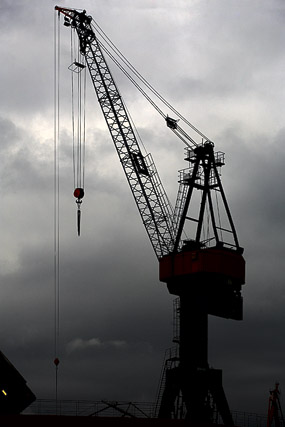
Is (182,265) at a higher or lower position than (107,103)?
lower

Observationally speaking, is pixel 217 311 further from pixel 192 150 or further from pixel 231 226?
pixel 192 150

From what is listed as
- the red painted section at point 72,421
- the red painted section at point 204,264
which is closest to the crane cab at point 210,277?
the red painted section at point 204,264

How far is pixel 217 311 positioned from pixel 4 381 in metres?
37.6

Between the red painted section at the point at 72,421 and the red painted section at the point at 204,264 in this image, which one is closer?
the red painted section at the point at 72,421

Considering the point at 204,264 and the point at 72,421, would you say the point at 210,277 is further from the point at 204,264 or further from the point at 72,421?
the point at 72,421

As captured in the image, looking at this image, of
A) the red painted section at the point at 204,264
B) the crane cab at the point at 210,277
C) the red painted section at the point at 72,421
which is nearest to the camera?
the red painted section at the point at 72,421

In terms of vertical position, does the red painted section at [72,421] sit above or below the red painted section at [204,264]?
below

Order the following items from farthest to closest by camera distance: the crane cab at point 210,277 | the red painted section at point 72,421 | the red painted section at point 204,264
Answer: the crane cab at point 210,277
the red painted section at point 204,264
the red painted section at point 72,421

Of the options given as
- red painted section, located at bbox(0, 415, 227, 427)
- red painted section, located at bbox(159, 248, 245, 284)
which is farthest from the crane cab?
red painted section, located at bbox(0, 415, 227, 427)

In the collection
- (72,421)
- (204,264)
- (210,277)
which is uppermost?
(204,264)

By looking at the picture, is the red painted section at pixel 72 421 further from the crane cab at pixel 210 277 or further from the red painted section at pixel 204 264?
the red painted section at pixel 204 264

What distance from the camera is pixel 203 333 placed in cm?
9688

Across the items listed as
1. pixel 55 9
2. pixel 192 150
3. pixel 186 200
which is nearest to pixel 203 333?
pixel 186 200

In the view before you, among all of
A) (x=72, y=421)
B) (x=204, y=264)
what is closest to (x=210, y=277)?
(x=204, y=264)
